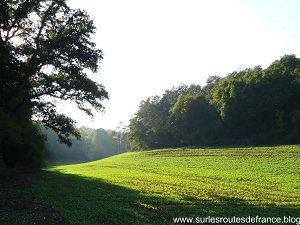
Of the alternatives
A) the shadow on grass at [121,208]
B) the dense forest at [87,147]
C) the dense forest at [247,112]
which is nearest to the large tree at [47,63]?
the shadow on grass at [121,208]

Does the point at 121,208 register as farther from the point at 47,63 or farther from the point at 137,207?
the point at 47,63

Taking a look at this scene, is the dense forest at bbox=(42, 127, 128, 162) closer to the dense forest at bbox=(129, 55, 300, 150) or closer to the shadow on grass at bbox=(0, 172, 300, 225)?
the dense forest at bbox=(129, 55, 300, 150)

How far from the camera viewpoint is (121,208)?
15070mm

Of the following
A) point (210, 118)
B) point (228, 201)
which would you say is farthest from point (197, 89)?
point (228, 201)

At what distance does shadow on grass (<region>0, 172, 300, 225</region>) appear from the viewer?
1273 centimetres

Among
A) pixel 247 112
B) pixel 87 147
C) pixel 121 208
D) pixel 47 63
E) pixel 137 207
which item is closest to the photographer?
pixel 121 208

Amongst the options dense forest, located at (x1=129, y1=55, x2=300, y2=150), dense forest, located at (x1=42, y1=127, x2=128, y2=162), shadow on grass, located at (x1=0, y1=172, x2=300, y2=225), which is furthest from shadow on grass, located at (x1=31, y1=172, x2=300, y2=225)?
dense forest, located at (x1=42, y1=127, x2=128, y2=162)

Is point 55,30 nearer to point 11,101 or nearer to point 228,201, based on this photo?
point 11,101

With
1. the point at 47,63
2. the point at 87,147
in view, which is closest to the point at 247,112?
the point at 47,63

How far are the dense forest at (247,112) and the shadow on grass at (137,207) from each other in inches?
1963

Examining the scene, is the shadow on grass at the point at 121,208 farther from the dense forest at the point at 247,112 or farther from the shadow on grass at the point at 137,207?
the dense forest at the point at 247,112

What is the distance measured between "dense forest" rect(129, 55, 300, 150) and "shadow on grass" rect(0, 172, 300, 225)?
164 feet

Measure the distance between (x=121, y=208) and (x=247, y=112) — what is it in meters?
61.4

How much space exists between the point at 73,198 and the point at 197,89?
10225 centimetres
